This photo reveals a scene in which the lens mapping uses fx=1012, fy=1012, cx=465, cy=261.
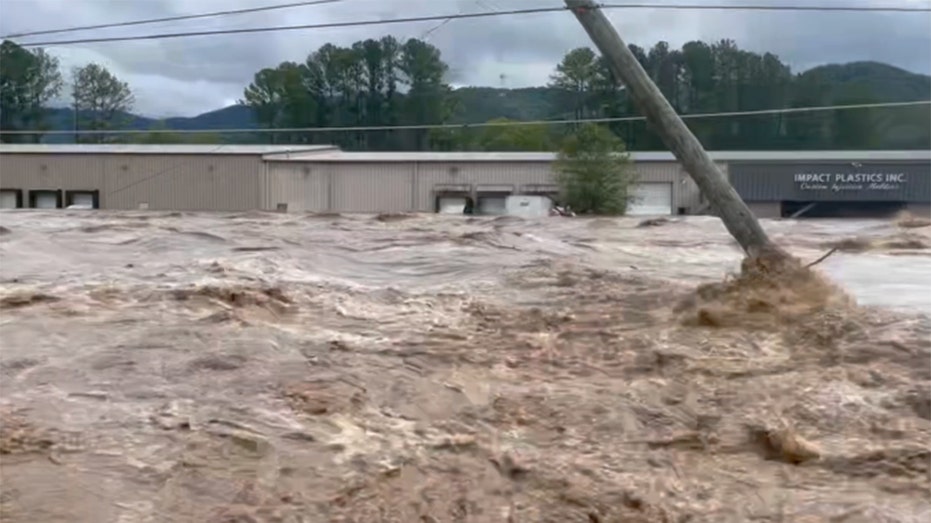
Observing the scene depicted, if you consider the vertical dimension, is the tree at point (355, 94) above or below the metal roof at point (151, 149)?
above

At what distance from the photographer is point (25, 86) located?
20.4 meters

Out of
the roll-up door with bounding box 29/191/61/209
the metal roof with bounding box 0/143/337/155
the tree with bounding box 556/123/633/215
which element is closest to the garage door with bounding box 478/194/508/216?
the tree with bounding box 556/123/633/215

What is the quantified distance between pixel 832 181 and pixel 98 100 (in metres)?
14.9

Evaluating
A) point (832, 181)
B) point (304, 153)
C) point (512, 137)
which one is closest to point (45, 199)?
point (304, 153)

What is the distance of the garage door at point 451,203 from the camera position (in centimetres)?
2194

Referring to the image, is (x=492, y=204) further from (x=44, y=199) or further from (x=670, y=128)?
(x=670, y=128)

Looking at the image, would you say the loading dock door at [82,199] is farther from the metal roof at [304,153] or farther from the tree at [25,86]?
the tree at [25,86]

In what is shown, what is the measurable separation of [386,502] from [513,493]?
509mm

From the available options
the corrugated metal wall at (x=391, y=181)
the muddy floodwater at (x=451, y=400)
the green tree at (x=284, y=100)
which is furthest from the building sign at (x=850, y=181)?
the green tree at (x=284, y=100)

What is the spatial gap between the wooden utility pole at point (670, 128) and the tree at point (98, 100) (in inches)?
625

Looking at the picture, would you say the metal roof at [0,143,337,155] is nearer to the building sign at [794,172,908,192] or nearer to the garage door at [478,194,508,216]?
Result: the garage door at [478,194,508,216]

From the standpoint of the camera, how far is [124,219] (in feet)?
53.6

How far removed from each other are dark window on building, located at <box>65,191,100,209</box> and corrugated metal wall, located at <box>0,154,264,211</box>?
11 centimetres

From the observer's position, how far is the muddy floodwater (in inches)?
156
